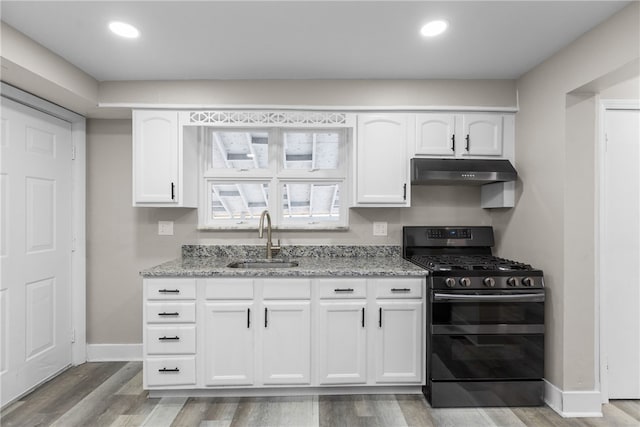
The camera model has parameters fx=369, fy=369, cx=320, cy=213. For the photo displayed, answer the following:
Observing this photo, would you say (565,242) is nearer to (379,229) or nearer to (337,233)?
(379,229)

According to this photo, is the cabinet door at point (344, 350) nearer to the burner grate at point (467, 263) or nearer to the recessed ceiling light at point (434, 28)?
the burner grate at point (467, 263)

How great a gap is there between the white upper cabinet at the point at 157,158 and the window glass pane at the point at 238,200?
0.40 meters

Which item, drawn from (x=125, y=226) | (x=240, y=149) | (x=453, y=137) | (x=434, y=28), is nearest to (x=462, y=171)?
(x=453, y=137)

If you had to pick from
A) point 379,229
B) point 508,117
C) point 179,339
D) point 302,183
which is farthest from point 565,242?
point 179,339

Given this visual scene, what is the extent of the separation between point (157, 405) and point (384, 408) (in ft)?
5.00

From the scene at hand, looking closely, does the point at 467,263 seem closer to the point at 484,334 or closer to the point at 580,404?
the point at 484,334

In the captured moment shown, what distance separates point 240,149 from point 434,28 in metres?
1.83

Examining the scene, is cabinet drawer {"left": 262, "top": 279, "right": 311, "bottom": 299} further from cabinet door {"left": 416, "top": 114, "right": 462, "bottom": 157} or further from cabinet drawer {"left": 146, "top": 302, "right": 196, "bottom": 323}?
cabinet door {"left": 416, "top": 114, "right": 462, "bottom": 157}

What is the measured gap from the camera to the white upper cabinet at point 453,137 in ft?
9.57

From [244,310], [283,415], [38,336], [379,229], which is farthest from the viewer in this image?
[379,229]

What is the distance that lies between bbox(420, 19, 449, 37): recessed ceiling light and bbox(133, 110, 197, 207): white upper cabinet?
1.91 meters

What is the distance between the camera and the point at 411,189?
3230 mm

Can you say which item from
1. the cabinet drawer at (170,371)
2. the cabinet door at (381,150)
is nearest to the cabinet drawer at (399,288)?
the cabinet door at (381,150)

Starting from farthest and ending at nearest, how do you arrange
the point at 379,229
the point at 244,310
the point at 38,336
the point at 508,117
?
1. the point at 379,229
2. the point at 508,117
3. the point at 38,336
4. the point at 244,310
